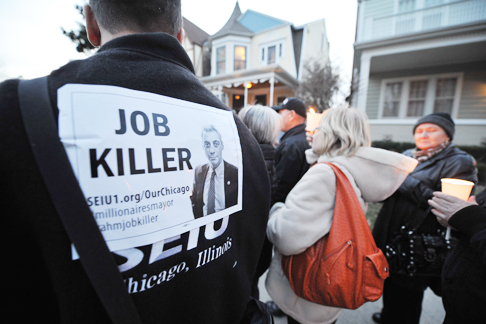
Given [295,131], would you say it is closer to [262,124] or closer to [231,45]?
[262,124]

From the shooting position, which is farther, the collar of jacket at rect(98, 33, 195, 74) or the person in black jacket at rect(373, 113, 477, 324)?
the person in black jacket at rect(373, 113, 477, 324)

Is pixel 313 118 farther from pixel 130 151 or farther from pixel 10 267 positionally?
pixel 10 267

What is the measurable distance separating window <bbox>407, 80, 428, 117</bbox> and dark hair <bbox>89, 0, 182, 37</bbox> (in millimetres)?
11568

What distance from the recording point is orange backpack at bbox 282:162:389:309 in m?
1.31

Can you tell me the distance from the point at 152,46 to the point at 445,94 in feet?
39.9

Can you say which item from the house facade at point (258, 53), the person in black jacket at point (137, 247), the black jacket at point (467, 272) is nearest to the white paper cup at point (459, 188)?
the black jacket at point (467, 272)

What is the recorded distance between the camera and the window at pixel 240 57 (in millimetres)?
14664

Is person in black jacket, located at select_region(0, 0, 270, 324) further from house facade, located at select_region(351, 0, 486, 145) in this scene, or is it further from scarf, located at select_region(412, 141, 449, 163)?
house facade, located at select_region(351, 0, 486, 145)

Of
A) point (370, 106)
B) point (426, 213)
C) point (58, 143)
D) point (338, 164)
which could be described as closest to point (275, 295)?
point (338, 164)

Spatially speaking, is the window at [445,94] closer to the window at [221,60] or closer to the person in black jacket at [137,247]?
the window at [221,60]

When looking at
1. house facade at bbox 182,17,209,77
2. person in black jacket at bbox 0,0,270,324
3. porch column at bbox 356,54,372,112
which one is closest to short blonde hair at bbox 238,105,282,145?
person in black jacket at bbox 0,0,270,324

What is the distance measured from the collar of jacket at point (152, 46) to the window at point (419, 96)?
36.9 ft

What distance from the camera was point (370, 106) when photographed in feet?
33.4

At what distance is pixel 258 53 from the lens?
1450cm
